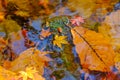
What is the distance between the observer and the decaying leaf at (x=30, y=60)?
0.96 m

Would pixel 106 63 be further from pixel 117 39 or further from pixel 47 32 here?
pixel 47 32

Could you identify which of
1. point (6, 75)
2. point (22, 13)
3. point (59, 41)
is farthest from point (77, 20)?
point (6, 75)

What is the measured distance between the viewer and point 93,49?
98 cm

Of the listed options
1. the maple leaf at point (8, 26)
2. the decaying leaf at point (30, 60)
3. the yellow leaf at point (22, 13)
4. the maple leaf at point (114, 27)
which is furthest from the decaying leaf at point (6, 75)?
the maple leaf at point (114, 27)

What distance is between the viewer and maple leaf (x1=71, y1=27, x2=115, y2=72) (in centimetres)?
94

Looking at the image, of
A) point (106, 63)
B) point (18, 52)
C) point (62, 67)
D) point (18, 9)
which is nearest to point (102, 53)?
point (106, 63)

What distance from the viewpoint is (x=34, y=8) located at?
118 cm

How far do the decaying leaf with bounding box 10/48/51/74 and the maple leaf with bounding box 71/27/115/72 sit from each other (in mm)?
134

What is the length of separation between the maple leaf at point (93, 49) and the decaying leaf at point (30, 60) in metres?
0.13

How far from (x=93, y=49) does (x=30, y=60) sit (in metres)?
0.24

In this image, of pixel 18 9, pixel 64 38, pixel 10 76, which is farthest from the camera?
pixel 18 9

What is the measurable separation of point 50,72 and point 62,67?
5 cm

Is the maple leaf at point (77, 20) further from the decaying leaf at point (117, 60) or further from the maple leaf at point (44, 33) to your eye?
the decaying leaf at point (117, 60)

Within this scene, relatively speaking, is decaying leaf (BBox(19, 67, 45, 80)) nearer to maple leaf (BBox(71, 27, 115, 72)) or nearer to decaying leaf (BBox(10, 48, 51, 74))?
decaying leaf (BBox(10, 48, 51, 74))
